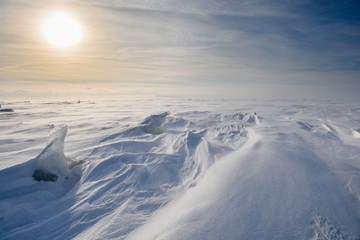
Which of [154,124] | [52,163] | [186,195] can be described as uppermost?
[52,163]

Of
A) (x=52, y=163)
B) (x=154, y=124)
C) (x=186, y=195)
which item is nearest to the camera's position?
(x=186, y=195)

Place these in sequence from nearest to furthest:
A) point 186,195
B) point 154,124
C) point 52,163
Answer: point 186,195
point 52,163
point 154,124

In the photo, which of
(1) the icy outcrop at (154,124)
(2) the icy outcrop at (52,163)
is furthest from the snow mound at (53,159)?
(1) the icy outcrop at (154,124)

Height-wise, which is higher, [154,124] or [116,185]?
[154,124]

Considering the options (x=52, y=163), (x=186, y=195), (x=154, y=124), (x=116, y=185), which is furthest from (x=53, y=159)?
(x=154, y=124)

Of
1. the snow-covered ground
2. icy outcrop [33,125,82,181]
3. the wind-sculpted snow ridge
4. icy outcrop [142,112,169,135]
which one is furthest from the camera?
icy outcrop [142,112,169,135]

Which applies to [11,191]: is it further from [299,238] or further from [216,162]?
[299,238]

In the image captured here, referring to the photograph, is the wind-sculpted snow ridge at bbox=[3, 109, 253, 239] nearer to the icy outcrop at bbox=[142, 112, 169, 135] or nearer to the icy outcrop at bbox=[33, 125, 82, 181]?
the icy outcrop at bbox=[33, 125, 82, 181]

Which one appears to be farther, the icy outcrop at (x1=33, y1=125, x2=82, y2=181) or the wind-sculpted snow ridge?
the icy outcrop at (x1=33, y1=125, x2=82, y2=181)

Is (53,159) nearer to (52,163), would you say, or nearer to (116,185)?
(52,163)

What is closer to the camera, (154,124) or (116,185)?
(116,185)

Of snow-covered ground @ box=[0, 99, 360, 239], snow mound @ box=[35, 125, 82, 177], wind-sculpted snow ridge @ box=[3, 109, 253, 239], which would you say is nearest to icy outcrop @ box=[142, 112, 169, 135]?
wind-sculpted snow ridge @ box=[3, 109, 253, 239]

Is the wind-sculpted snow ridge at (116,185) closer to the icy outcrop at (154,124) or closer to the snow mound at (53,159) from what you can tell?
the snow mound at (53,159)

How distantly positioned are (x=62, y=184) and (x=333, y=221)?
3948 millimetres
